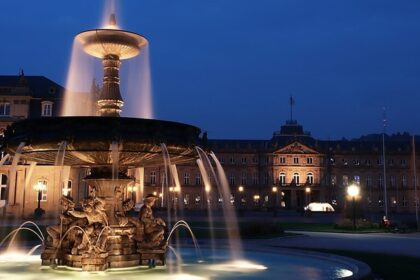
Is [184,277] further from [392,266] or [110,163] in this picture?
[392,266]

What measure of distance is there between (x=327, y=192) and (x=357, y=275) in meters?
98.7

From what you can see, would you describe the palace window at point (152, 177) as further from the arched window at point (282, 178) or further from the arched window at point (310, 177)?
the arched window at point (310, 177)

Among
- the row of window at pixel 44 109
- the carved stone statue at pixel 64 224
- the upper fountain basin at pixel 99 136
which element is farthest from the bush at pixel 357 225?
the row of window at pixel 44 109

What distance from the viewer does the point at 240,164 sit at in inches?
4198

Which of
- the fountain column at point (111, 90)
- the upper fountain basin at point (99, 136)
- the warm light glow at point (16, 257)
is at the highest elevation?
the fountain column at point (111, 90)

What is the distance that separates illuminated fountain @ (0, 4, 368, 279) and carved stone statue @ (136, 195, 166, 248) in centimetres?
2

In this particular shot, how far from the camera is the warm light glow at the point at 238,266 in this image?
11695 millimetres

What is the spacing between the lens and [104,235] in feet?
36.1

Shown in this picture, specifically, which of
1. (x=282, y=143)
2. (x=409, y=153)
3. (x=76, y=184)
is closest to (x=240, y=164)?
(x=282, y=143)

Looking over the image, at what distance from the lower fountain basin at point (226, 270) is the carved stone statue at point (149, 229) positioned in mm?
614

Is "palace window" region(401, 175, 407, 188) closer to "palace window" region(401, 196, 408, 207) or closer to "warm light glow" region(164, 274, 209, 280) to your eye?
"palace window" region(401, 196, 408, 207)

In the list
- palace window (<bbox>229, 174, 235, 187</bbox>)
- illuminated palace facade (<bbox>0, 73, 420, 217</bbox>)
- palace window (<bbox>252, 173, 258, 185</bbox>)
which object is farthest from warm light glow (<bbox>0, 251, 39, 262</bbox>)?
palace window (<bbox>252, 173, 258, 185</bbox>)

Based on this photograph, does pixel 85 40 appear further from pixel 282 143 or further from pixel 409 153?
pixel 409 153

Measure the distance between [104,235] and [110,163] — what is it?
5.86ft
